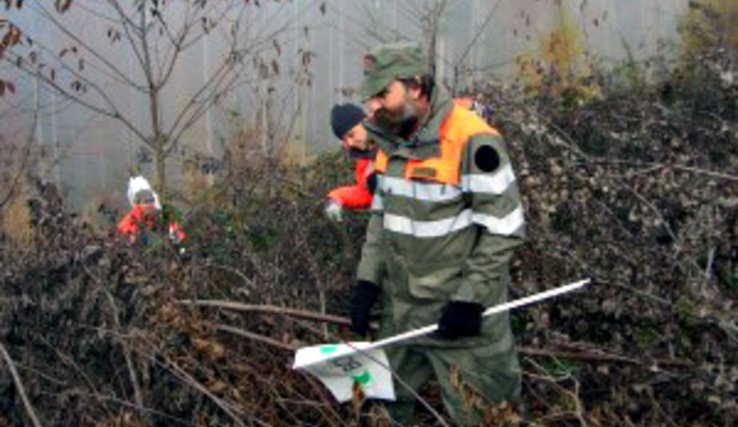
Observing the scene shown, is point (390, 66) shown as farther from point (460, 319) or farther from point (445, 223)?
point (460, 319)

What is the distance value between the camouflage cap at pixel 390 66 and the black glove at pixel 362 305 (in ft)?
2.52

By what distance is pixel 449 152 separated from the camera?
397cm

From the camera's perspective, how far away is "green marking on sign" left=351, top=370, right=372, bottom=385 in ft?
13.3

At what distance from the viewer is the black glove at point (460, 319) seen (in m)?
3.85

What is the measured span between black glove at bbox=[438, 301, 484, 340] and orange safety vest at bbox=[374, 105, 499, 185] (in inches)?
17.7

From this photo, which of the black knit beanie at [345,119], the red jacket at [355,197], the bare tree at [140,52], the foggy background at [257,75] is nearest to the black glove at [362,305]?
the red jacket at [355,197]

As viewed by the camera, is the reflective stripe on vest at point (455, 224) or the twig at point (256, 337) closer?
→ the reflective stripe on vest at point (455, 224)

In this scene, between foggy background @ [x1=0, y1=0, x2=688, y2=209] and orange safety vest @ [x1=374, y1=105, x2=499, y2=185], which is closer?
orange safety vest @ [x1=374, y1=105, x2=499, y2=185]

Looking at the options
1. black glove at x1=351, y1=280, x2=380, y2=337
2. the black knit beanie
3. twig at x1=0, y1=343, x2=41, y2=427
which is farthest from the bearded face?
twig at x1=0, y1=343, x2=41, y2=427

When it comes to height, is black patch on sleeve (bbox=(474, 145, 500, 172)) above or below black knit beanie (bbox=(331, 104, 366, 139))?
below

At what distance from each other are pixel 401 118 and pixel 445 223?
42cm

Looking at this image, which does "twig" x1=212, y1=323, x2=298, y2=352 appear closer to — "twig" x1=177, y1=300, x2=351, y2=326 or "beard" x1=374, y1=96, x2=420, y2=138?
"twig" x1=177, y1=300, x2=351, y2=326

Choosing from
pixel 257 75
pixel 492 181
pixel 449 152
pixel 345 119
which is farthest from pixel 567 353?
pixel 257 75

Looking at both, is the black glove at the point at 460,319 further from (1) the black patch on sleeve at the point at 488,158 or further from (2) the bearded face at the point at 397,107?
(2) the bearded face at the point at 397,107
